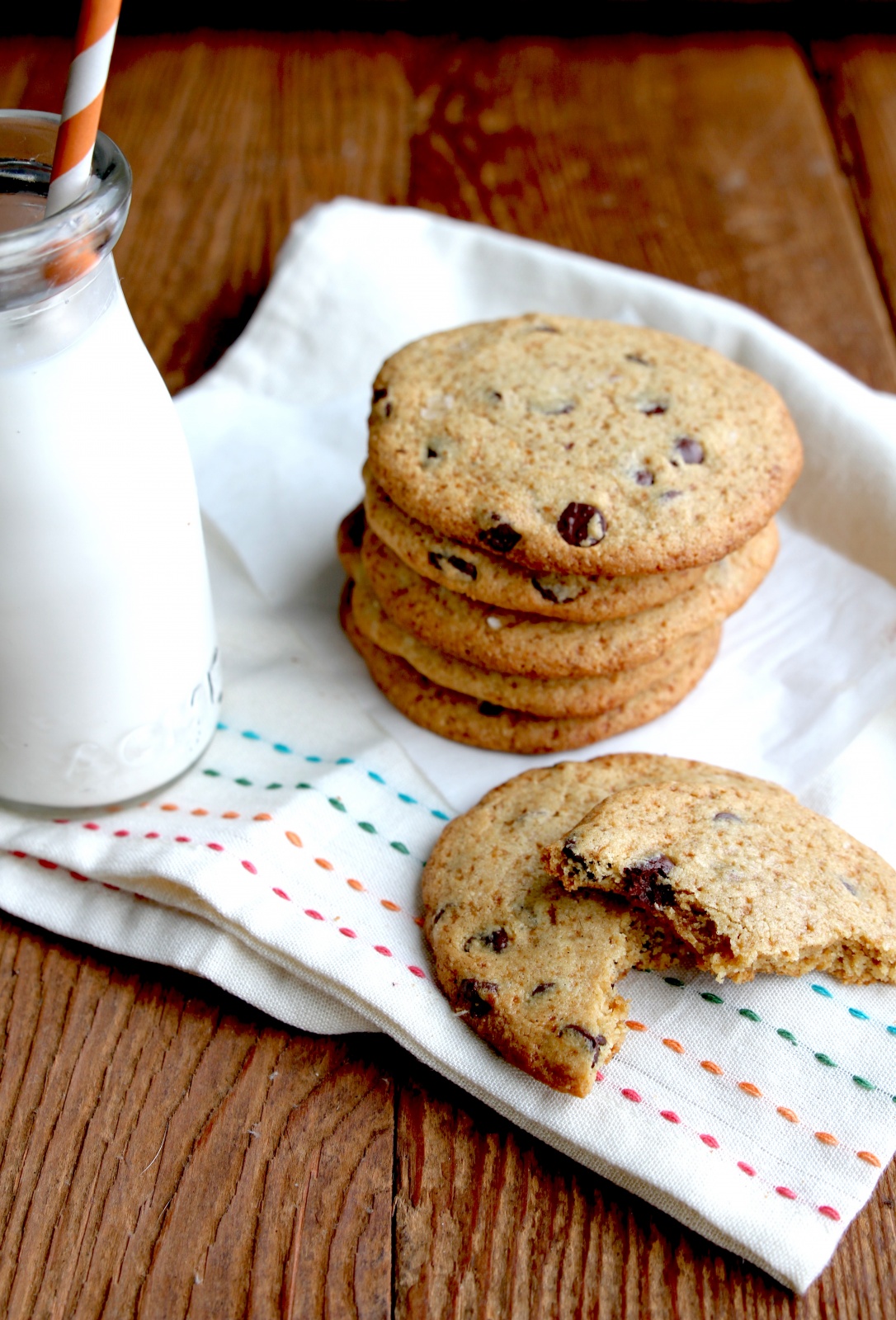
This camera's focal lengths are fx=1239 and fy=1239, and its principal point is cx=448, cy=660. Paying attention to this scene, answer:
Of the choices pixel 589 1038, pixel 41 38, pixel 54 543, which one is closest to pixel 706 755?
pixel 589 1038

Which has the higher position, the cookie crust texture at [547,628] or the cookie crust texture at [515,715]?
the cookie crust texture at [547,628]

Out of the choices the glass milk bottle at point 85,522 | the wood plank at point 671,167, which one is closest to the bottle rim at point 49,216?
the glass milk bottle at point 85,522

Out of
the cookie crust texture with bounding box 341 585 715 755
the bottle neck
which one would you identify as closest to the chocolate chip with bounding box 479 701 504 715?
the cookie crust texture with bounding box 341 585 715 755

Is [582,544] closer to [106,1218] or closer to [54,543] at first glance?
[54,543]

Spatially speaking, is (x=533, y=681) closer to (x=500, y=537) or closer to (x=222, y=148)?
(x=500, y=537)

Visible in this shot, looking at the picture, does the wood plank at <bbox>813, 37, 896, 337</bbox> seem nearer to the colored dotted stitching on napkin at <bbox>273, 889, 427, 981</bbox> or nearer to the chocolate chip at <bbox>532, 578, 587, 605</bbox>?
the chocolate chip at <bbox>532, 578, 587, 605</bbox>

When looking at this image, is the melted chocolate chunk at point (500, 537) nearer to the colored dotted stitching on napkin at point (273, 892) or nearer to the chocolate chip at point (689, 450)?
the chocolate chip at point (689, 450)
